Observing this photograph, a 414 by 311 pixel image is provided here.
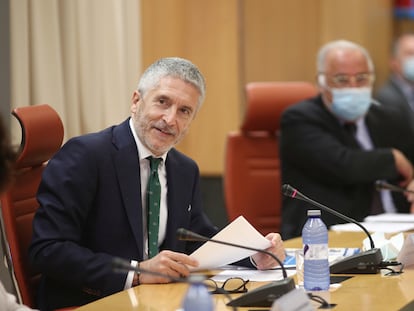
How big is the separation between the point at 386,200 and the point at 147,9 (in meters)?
2.10

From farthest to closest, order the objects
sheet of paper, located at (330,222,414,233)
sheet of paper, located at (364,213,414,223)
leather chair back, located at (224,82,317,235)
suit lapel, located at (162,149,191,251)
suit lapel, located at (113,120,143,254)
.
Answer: leather chair back, located at (224,82,317,235) → sheet of paper, located at (364,213,414,223) → sheet of paper, located at (330,222,414,233) → suit lapel, located at (162,149,191,251) → suit lapel, located at (113,120,143,254)

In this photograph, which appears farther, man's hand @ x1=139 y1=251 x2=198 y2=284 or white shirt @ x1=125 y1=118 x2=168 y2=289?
white shirt @ x1=125 y1=118 x2=168 y2=289

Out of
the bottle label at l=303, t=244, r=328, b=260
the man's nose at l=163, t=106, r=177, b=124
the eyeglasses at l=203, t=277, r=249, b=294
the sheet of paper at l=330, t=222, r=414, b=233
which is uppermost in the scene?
the man's nose at l=163, t=106, r=177, b=124

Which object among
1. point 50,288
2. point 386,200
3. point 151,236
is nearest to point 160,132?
point 151,236

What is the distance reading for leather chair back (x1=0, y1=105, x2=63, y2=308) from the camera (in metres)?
3.01

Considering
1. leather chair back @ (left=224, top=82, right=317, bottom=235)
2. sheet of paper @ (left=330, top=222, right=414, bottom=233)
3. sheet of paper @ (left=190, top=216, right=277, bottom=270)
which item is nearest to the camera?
sheet of paper @ (left=190, top=216, right=277, bottom=270)

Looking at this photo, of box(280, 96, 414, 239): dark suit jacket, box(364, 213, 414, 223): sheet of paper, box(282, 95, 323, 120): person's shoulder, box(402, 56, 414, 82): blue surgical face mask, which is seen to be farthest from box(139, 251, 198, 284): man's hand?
box(402, 56, 414, 82): blue surgical face mask

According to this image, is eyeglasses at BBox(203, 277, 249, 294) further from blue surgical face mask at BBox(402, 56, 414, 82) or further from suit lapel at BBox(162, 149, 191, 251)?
blue surgical face mask at BBox(402, 56, 414, 82)

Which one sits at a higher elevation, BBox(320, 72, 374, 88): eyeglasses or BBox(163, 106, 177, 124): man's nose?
BBox(163, 106, 177, 124): man's nose

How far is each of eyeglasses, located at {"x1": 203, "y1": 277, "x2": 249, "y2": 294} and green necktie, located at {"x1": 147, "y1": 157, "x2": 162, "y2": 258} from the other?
340 mm

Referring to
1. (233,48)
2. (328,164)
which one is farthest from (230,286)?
(233,48)

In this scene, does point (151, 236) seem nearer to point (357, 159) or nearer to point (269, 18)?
point (357, 159)

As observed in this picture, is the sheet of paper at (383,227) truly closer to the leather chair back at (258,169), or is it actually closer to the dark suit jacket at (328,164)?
the dark suit jacket at (328,164)

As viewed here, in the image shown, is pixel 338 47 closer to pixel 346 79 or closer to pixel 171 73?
pixel 346 79
